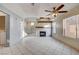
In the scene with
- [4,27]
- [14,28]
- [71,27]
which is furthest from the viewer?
[4,27]

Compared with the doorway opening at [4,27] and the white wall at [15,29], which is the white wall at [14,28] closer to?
the white wall at [15,29]

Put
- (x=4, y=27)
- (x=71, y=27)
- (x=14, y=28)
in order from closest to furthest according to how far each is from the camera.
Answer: (x=71, y=27), (x=14, y=28), (x=4, y=27)

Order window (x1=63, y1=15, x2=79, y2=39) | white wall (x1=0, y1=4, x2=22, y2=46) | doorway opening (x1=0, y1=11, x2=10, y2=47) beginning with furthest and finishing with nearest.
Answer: doorway opening (x1=0, y1=11, x2=10, y2=47) → white wall (x1=0, y1=4, x2=22, y2=46) → window (x1=63, y1=15, x2=79, y2=39)

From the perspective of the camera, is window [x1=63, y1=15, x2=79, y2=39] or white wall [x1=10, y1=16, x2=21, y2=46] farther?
white wall [x1=10, y1=16, x2=21, y2=46]

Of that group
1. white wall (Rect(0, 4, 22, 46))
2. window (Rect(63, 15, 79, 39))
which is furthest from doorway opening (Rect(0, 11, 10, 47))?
window (Rect(63, 15, 79, 39))

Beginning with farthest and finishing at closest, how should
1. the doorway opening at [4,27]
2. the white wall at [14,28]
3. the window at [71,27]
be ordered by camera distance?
1. the doorway opening at [4,27]
2. the white wall at [14,28]
3. the window at [71,27]

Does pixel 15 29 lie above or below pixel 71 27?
below

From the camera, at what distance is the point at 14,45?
5402mm

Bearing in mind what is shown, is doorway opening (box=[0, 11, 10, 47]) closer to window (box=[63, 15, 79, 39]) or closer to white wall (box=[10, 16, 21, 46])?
white wall (box=[10, 16, 21, 46])

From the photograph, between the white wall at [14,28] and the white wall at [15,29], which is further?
the white wall at [15,29]

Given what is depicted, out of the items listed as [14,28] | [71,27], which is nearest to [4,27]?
[14,28]

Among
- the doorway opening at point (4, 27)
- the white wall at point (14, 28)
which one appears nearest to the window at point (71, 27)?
the white wall at point (14, 28)

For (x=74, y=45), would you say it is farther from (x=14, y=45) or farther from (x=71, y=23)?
(x=14, y=45)

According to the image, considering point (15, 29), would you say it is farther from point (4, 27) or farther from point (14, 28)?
point (4, 27)
